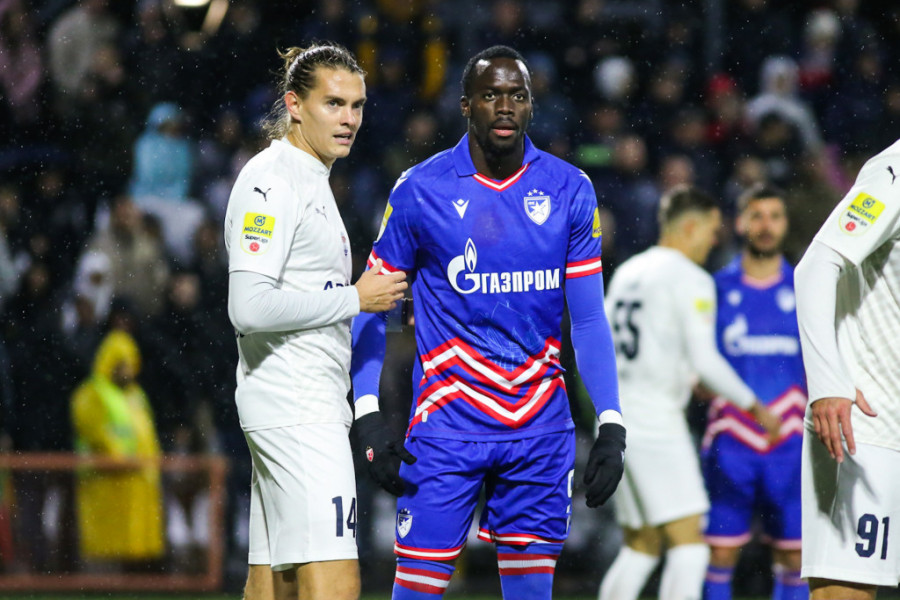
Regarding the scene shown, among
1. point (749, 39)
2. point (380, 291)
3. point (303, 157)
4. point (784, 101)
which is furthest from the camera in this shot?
point (749, 39)

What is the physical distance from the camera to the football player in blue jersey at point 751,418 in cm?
639

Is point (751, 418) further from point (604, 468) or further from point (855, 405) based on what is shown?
point (604, 468)

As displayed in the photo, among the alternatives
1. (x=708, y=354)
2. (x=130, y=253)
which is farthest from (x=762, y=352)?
(x=130, y=253)

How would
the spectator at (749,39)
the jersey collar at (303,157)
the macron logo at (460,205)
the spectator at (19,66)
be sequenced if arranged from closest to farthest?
the macron logo at (460,205), the jersey collar at (303,157), the spectator at (19,66), the spectator at (749,39)

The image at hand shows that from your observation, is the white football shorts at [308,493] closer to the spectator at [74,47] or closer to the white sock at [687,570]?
the white sock at [687,570]

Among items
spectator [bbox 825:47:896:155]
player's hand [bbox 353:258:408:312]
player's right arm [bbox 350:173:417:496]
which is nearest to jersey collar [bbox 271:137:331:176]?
player's right arm [bbox 350:173:417:496]

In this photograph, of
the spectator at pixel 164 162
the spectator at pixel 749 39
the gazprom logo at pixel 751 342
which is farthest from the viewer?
Answer: the spectator at pixel 749 39

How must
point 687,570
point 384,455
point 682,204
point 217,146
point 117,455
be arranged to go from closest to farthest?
point 384,455 < point 687,570 < point 682,204 < point 117,455 < point 217,146

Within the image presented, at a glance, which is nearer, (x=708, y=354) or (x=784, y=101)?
(x=708, y=354)

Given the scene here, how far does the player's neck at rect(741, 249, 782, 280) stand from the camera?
6.68 metres

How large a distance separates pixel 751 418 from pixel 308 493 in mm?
3302

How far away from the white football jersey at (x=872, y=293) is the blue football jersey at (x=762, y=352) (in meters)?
2.72

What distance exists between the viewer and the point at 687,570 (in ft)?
20.1

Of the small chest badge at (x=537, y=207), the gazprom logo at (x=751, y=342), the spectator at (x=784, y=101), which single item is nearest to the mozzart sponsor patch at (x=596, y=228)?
the small chest badge at (x=537, y=207)
